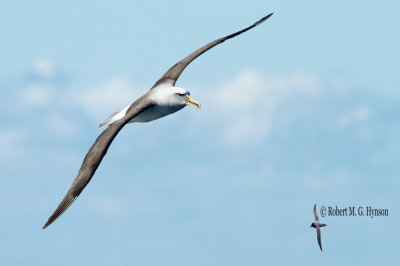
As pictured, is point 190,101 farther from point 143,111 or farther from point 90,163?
point 90,163

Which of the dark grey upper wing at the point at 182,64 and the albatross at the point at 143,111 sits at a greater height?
the dark grey upper wing at the point at 182,64

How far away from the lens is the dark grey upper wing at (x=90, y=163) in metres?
20.6

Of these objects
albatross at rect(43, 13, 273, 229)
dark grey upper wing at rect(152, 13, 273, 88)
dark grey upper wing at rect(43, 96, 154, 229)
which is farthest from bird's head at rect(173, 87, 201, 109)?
dark grey upper wing at rect(152, 13, 273, 88)

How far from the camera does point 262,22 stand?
30562 mm

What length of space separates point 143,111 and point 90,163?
3.65 meters

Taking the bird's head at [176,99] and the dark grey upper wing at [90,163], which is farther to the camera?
the bird's head at [176,99]

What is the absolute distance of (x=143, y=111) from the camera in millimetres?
24750

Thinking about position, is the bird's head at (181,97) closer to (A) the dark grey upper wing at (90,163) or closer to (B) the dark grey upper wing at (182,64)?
(A) the dark grey upper wing at (90,163)

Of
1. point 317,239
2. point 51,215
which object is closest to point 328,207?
point 317,239

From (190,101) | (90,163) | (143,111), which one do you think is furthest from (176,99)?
(90,163)

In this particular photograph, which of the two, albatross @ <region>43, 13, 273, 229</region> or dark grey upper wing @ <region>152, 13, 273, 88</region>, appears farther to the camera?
dark grey upper wing @ <region>152, 13, 273, 88</region>

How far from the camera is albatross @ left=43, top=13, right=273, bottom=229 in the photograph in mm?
21125

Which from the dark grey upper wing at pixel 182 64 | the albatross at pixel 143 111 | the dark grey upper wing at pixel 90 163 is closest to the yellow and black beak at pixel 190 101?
the albatross at pixel 143 111

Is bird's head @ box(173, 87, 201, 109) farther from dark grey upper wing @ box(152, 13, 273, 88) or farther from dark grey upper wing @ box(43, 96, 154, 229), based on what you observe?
dark grey upper wing @ box(152, 13, 273, 88)
